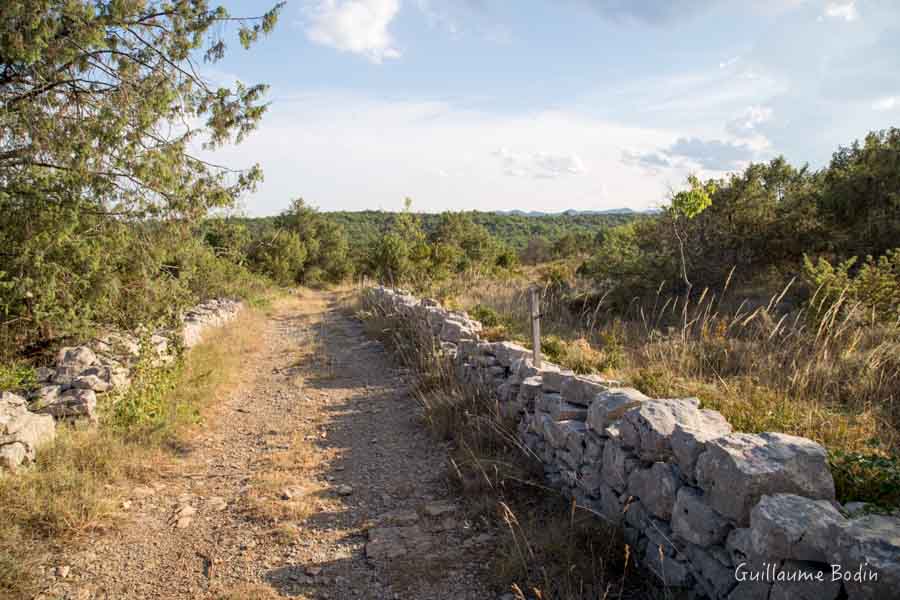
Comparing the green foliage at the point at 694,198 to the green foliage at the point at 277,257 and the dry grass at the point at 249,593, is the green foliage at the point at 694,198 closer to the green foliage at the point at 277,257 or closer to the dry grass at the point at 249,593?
the dry grass at the point at 249,593

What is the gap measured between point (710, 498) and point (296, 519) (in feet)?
9.94

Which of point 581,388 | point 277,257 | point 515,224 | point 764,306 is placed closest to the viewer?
point 581,388

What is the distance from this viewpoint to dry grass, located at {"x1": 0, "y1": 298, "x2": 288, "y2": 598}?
335 centimetres

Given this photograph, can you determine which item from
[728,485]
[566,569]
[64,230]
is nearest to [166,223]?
[64,230]

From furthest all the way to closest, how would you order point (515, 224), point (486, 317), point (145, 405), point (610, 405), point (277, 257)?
point (515, 224), point (277, 257), point (486, 317), point (145, 405), point (610, 405)

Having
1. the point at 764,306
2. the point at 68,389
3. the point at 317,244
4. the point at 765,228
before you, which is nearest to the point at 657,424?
the point at 68,389

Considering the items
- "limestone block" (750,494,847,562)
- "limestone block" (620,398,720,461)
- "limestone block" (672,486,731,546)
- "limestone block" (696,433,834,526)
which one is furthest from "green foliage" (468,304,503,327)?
"limestone block" (750,494,847,562)

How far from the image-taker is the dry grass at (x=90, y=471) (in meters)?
3.35

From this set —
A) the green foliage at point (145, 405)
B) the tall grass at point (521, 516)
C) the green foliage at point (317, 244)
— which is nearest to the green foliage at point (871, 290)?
the tall grass at point (521, 516)

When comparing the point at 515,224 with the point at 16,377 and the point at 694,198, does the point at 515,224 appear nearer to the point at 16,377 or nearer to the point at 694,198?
the point at 694,198

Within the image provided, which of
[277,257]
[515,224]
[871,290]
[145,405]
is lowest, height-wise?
[145,405]

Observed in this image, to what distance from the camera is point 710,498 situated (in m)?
2.60

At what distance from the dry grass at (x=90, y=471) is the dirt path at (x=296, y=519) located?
0.57ft

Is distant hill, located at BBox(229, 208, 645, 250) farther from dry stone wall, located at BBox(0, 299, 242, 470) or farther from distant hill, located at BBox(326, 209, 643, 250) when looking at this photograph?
dry stone wall, located at BBox(0, 299, 242, 470)
